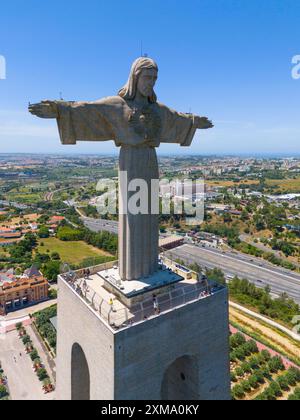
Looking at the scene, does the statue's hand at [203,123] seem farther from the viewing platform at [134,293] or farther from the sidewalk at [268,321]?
the sidewalk at [268,321]

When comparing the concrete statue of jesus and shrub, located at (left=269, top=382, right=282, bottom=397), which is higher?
the concrete statue of jesus

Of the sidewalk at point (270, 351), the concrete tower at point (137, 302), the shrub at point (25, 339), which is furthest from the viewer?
the shrub at point (25, 339)

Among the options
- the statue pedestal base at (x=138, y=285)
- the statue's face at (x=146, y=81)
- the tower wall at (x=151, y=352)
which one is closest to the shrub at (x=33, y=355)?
the tower wall at (x=151, y=352)

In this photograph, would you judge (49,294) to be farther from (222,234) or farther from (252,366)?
(222,234)

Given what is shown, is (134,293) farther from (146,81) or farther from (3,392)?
(3,392)

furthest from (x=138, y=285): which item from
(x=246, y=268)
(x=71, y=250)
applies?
(x=71, y=250)

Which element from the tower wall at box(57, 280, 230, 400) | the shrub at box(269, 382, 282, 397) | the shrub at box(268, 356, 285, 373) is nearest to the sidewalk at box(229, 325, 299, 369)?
the shrub at box(268, 356, 285, 373)

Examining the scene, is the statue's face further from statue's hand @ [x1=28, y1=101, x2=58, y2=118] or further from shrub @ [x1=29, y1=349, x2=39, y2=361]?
shrub @ [x1=29, y1=349, x2=39, y2=361]
